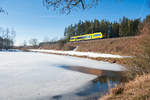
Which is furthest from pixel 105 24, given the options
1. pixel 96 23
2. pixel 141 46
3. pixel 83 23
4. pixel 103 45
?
pixel 141 46

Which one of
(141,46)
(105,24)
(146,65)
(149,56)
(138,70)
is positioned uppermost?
(105,24)

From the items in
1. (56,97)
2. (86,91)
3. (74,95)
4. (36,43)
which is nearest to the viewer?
(56,97)

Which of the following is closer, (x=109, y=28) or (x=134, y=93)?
(x=134, y=93)

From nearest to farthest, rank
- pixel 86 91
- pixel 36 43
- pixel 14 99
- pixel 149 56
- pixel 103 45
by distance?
pixel 14 99
pixel 86 91
pixel 149 56
pixel 103 45
pixel 36 43

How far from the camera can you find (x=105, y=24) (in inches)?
1727

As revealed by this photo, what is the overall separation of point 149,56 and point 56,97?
188 inches

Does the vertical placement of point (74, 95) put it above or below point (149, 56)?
below

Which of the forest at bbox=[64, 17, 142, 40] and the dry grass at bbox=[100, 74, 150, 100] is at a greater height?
the forest at bbox=[64, 17, 142, 40]

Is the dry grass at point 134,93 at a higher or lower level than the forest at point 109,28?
lower

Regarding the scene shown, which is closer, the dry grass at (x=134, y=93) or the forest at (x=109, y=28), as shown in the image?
the dry grass at (x=134, y=93)

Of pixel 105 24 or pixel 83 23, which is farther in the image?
pixel 83 23

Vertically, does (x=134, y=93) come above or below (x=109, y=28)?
below

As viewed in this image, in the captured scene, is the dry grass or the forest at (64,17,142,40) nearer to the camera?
the dry grass

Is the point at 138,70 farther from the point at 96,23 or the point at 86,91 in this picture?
the point at 96,23
